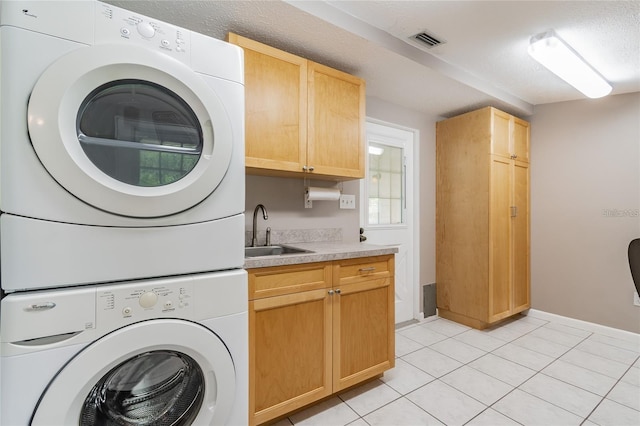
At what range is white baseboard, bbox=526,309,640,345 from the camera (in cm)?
258

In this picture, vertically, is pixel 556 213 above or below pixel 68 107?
below

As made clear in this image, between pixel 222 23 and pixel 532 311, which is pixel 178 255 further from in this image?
pixel 532 311

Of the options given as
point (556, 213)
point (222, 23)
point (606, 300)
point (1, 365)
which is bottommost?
point (606, 300)

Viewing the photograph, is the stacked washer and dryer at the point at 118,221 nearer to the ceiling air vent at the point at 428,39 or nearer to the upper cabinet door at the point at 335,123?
the upper cabinet door at the point at 335,123

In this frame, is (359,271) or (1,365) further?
(359,271)

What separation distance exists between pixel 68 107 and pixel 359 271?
1.49m

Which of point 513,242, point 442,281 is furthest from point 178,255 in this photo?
point 513,242

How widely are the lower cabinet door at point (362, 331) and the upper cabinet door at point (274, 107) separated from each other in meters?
0.87

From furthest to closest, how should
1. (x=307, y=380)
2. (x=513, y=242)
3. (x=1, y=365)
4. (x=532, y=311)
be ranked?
(x=532, y=311) < (x=513, y=242) < (x=307, y=380) < (x=1, y=365)

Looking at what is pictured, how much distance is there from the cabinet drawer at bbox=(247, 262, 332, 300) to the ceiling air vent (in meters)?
1.58

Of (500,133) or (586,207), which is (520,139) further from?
(586,207)

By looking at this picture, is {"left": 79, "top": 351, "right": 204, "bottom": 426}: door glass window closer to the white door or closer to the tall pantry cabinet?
the white door

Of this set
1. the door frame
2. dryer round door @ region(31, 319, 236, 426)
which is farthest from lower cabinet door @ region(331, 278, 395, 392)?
the door frame

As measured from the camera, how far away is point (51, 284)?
2.72ft
